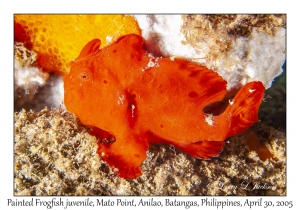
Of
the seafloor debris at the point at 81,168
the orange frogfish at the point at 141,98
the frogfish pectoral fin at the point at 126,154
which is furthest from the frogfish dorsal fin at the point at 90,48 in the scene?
the frogfish pectoral fin at the point at 126,154

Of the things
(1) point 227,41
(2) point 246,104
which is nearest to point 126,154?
(2) point 246,104

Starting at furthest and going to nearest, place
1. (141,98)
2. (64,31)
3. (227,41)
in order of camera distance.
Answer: (64,31), (141,98), (227,41)

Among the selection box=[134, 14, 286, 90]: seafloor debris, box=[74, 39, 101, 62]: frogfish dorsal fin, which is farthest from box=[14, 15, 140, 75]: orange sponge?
box=[134, 14, 286, 90]: seafloor debris

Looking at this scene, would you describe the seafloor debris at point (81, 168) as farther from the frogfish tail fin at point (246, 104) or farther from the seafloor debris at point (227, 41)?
the seafloor debris at point (227, 41)

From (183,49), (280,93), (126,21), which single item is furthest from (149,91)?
(280,93)

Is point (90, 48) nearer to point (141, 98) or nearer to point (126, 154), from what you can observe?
point (141, 98)
